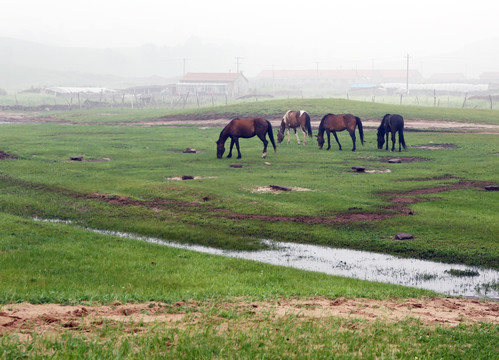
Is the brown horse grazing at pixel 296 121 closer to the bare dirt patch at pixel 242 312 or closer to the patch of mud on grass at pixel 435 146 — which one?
the patch of mud on grass at pixel 435 146

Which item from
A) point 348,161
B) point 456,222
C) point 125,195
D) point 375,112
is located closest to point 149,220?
point 125,195

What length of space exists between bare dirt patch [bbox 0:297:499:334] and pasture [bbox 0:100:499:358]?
0.16 metres

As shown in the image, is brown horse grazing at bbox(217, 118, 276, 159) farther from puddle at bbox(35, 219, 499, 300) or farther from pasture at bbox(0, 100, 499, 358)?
puddle at bbox(35, 219, 499, 300)

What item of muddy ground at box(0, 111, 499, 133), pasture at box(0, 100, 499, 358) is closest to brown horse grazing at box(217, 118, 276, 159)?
pasture at box(0, 100, 499, 358)

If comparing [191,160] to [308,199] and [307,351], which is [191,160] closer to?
[308,199]

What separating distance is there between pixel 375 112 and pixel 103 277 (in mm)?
55116

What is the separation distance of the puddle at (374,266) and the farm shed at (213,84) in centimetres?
12152

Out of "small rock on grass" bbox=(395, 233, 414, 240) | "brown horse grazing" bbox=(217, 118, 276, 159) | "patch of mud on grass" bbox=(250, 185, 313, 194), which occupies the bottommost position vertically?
"small rock on grass" bbox=(395, 233, 414, 240)

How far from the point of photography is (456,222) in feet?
68.2

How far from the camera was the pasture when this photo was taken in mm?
9625

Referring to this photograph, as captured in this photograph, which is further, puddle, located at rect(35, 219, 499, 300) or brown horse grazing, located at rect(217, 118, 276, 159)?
brown horse grazing, located at rect(217, 118, 276, 159)

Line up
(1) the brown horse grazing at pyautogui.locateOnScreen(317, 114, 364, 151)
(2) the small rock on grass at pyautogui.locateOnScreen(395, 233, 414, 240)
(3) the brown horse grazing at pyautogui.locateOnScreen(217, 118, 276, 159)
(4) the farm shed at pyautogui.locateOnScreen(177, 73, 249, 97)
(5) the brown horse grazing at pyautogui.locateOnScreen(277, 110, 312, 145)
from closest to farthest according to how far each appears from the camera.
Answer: (2) the small rock on grass at pyautogui.locateOnScreen(395, 233, 414, 240), (3) the brown horse grazing at pyautogui.locateOnScreen(217, 118, 276, 159), (1) the brown horse grazing at pyautogui.locateOnScreen(317, 114, 364, 151), (5) the brown horse grazing at pyautogui.locateOnScreen(277, 110, 312, 145), (4) the farm shed at pyautogui.locateOnScreen(177, 73, 249, 97)

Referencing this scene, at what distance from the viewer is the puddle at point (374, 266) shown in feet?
50.7

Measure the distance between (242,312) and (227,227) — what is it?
10450 mm
